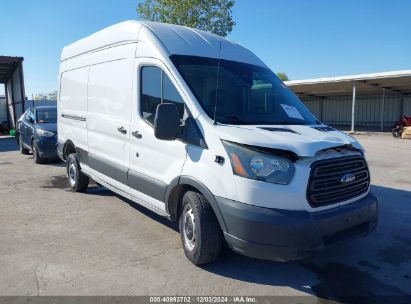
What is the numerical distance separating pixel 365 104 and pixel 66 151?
33056 mm

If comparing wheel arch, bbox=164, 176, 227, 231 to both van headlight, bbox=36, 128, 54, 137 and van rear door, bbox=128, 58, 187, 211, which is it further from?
van headlight, bbox=36, 128, 54, 137

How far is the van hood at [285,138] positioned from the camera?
3406mm

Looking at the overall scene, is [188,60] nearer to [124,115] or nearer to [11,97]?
[124,115]

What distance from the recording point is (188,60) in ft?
14.5

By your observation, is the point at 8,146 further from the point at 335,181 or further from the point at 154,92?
the point at 335,181

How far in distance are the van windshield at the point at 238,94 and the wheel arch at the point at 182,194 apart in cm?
70

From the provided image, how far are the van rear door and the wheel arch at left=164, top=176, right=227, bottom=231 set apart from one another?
0.09 meters

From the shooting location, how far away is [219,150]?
11.8ft

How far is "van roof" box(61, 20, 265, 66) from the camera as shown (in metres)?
4.54

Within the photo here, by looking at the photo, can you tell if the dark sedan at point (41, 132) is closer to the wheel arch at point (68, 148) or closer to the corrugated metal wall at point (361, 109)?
the wheel arch at point (68, 148)

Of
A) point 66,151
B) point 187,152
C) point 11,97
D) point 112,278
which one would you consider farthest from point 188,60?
point 11,97

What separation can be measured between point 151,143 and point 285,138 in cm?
170

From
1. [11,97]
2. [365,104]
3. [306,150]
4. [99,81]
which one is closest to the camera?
[306,150]

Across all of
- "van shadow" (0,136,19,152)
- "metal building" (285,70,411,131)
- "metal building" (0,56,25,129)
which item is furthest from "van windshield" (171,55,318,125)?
"metal building" (0,56,25,129)
